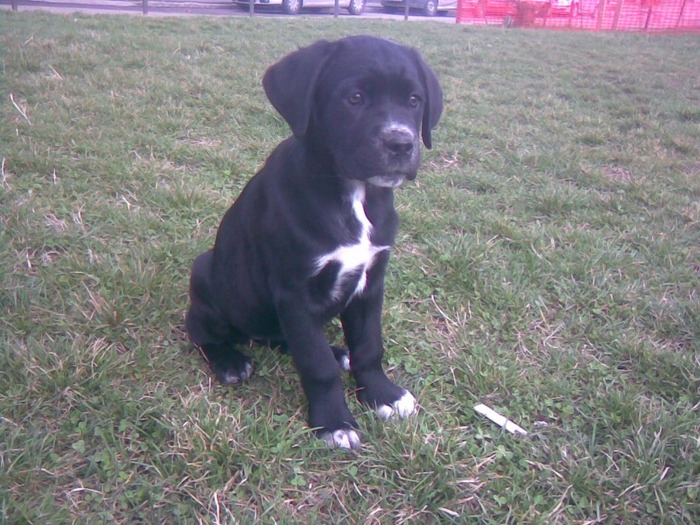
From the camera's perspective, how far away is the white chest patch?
2212 mm

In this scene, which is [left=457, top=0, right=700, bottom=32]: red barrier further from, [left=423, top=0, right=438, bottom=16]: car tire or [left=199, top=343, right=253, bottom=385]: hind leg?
[left=199, top=343, right=253, bottom=385]: hind leg

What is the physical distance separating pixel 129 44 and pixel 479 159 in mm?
4646

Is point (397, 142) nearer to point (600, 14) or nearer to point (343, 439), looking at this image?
point (343, 439)

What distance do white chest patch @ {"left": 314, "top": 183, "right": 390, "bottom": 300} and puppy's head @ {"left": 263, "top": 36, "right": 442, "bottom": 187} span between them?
0.38ft

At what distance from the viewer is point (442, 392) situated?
2.52 m

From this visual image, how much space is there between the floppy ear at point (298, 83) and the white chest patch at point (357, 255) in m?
0.31

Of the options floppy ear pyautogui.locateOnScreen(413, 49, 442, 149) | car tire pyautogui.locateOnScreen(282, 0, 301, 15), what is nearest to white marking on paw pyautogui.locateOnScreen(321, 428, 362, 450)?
floppy ear pyautogui.locateOnScreen(413, 49, 442, 149)

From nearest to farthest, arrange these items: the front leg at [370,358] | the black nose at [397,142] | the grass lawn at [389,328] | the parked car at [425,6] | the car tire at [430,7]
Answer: the grass lawn at [389,328]
the black nose at [397,142]
the front leg at [370,358]
the parked car at [425,6]
the car tire at [430,7]

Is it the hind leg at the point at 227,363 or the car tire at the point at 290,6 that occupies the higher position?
the hind leg at the point at 227,363

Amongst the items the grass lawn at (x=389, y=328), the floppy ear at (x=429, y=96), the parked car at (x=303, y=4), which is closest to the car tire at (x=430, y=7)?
the parked car at (x=303, y=4)

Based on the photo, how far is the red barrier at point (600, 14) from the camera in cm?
1584

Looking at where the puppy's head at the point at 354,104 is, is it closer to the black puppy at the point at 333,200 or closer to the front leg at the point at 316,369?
the black puppy at the point at 333,200

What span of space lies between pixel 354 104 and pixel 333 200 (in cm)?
34

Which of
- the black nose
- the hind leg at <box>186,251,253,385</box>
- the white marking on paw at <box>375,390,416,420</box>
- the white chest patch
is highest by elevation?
the black nose
